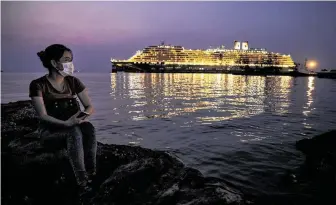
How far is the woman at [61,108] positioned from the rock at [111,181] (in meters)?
0.35

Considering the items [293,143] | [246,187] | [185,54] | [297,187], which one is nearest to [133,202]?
[246,187]

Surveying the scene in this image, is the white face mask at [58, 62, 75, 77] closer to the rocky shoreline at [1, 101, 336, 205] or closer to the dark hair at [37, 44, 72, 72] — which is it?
the dark hair at [37, 44, 72, 72]

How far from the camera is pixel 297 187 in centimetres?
472

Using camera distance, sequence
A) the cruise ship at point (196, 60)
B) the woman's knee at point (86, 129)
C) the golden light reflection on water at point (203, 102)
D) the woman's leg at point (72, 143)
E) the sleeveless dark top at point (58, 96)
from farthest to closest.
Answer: the cruise ship at point (196, 60) < the golden light reflection on water at point (203, 102) < the woman's knee at point (86, 129) < the woman's leg at point (72, 143) < the sleeveless dark top at point (58, 96)

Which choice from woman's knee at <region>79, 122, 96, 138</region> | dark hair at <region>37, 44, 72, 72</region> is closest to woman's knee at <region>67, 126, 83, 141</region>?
woman's knee at <region>79, 122, 96, 138</region>

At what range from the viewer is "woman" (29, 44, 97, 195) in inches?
139

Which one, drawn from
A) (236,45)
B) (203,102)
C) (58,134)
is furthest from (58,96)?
(236,45)

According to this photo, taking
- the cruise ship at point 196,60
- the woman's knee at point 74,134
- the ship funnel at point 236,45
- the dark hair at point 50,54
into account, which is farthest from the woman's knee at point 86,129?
the ship funnel at point 236,45

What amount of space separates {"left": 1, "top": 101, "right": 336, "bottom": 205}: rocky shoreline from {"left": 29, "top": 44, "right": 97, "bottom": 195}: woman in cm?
44

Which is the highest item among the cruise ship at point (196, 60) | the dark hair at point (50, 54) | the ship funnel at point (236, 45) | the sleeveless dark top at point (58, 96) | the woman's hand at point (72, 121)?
the ship funnel at point (236, 45)

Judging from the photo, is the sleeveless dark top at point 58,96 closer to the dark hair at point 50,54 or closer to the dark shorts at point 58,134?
the dark shorts at point 58,134

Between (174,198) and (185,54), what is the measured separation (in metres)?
150

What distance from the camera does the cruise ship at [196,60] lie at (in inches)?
5738

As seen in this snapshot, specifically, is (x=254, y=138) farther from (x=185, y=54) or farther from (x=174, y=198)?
(x=185, y=54)
